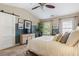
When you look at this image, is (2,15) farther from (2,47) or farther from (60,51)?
(60,51)

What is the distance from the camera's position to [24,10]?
6.69 meters

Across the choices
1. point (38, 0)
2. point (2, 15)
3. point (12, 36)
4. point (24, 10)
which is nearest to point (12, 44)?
point (12, 36)

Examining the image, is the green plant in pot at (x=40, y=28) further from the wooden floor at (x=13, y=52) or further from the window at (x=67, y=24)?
the wooden floor at (x=13, y=52)

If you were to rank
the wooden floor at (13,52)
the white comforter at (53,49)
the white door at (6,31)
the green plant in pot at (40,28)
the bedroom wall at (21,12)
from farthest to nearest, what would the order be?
the green plant in pot at (40,28), the bedroom wall at (21,12), the white door at (6,31), the wooden floor at (13,52), the white comforter at (53,49)

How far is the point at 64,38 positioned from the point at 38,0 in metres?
2.13

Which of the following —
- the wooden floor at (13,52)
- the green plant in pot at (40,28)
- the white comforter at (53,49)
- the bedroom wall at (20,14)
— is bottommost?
the wooden floor at (13,52)

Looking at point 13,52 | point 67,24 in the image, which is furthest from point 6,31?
point 67,24

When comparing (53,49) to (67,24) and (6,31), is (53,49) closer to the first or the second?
(6,31)

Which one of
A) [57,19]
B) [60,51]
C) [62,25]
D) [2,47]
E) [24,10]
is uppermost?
[24,10]

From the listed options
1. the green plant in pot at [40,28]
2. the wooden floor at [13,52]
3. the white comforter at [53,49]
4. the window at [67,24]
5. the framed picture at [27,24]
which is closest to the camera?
the white comforter at [53,49]

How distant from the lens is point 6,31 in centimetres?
476

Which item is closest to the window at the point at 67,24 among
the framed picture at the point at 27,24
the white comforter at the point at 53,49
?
the framed picture at the point at 27,24

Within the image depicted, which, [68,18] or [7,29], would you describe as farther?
[68,18]

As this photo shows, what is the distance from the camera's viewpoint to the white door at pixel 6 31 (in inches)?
178
